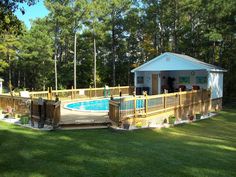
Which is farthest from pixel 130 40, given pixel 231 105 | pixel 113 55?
pixel 231 105

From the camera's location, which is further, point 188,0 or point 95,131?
point 188,0

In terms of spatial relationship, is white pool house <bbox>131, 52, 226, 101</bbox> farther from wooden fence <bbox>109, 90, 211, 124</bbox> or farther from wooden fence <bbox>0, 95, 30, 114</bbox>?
wooden fence <bbox>0, 95, 30, 114</bbox>

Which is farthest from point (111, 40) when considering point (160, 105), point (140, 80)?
point (160, 105)

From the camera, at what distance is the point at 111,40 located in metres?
34.8

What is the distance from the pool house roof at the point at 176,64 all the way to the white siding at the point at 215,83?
16.8 inches

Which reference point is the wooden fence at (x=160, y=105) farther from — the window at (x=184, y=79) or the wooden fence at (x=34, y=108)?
the window at (x=184, y=79)

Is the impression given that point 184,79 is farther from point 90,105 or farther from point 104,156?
point 104,156

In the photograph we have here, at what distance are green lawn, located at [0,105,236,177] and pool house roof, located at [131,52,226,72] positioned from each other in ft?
35.1

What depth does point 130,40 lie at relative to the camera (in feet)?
115

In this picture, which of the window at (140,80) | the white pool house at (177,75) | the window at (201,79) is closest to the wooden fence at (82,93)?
the window at (140,80)

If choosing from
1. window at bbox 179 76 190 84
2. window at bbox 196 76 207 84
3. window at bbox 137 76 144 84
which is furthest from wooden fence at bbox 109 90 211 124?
window at bbox 137 76 144 84

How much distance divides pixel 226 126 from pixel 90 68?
23.6 meters

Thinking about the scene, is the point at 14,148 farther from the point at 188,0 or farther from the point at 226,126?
the point at 188,0

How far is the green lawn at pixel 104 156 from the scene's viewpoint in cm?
595
